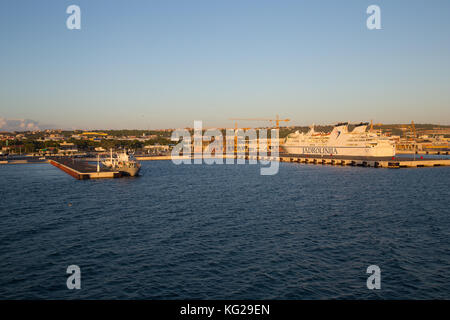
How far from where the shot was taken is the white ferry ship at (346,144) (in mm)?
124938

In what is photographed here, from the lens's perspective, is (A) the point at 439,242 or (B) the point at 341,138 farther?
(B) the point at 341,138

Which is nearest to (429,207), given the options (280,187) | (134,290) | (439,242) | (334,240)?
(439,242)

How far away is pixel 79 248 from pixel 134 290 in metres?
9.56

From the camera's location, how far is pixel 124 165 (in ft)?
277

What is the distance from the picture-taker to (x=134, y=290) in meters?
19.6

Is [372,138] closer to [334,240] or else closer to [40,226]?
[334,240]

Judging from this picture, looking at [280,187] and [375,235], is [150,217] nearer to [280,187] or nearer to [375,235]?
[375,235]

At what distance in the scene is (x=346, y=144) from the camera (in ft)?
439

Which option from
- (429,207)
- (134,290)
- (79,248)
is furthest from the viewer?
(429,207)

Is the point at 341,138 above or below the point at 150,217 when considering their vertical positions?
above

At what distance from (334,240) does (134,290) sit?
16.4 meters

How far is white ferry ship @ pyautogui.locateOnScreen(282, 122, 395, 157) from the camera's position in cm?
12494


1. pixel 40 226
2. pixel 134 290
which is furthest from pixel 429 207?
pixel 40 226
